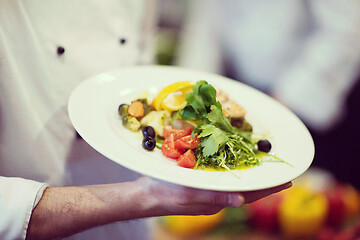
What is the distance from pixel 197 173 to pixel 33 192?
529 millimetres

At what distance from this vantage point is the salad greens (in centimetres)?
108

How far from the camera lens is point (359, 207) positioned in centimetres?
218

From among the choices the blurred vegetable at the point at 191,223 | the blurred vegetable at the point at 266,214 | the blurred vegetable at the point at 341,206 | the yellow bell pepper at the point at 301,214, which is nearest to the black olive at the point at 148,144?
the blurred vegetable at the point at 191,223

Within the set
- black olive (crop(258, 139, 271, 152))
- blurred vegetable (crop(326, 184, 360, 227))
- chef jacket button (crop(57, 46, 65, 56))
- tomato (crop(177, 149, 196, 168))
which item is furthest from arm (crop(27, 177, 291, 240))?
blurred vegetable (crop(326, 184, 360, 227))

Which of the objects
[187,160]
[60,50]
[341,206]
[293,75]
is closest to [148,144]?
[187,160]

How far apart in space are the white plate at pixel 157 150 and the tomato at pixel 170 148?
0.02 meters

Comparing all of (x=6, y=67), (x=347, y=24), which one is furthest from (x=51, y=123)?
(x=347, y=24)

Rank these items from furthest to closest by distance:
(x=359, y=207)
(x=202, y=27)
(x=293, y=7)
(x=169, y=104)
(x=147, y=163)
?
(x=202, y=27) < (x=293, y=7) < (x=359, y=207) < (x=169, y=104) < (x=147, y=163)

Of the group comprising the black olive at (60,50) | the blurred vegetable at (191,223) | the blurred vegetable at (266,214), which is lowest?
the blurred vegetable at (191,223)

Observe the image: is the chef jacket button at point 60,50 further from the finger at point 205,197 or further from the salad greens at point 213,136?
the finger at point 205,197

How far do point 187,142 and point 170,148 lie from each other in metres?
0.06

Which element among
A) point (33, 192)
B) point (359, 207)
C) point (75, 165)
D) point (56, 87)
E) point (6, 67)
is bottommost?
point (359, 207)

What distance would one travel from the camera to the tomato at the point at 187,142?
3.63 ft

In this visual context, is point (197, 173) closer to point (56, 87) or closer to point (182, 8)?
point (56, 87)
